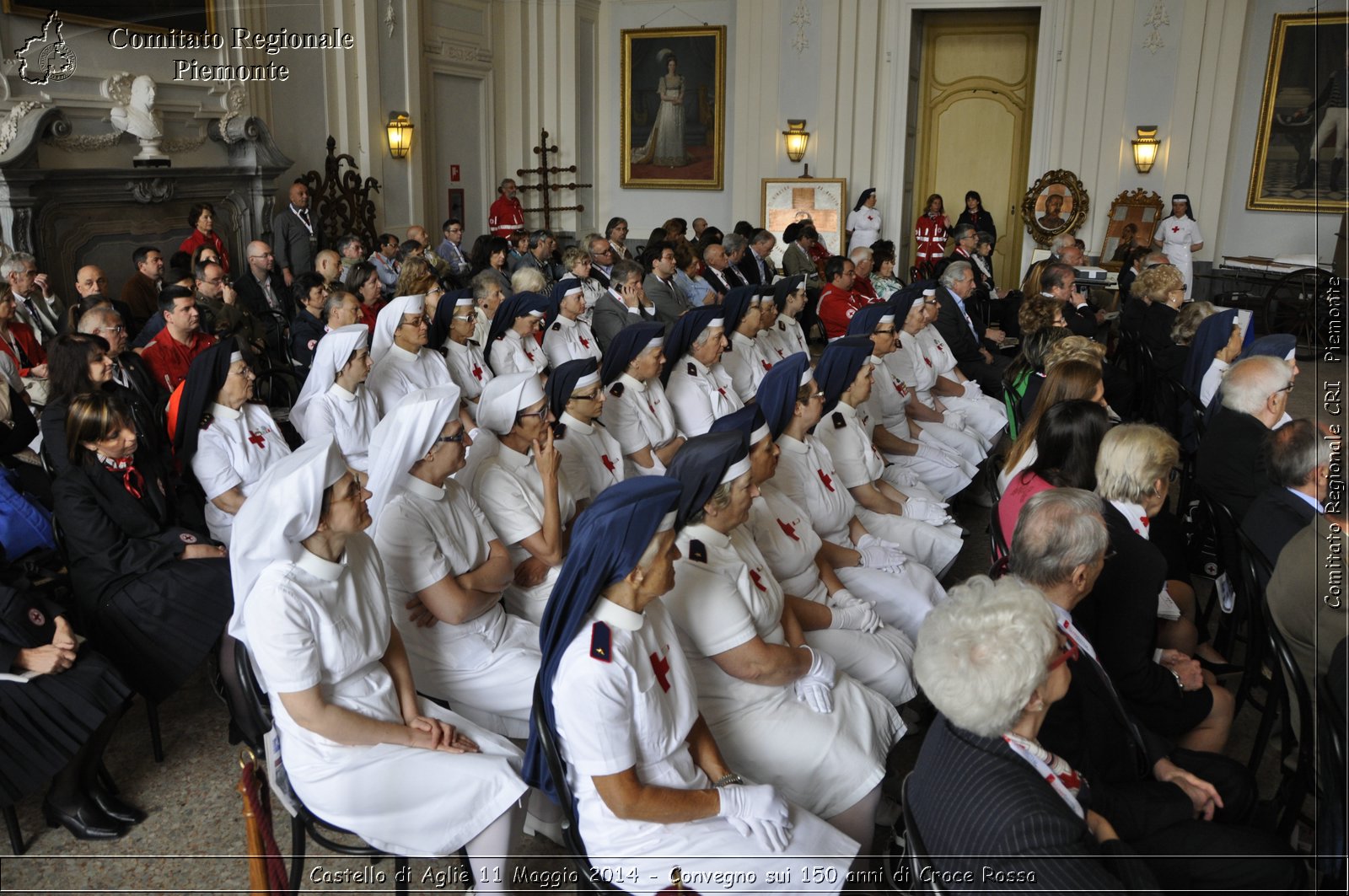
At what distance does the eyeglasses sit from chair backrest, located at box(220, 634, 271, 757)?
212 cm

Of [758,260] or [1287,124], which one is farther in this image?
[1287,124]

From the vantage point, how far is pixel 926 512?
16.5 feet

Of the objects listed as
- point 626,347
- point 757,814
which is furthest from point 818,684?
point 626,347

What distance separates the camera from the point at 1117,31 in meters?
13.5

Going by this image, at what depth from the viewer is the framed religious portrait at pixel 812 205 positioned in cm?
1491

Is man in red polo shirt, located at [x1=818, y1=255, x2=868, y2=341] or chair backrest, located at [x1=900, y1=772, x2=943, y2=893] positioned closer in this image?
chair backrest, located at [x1=900, y1=772, x2=943, y2=893]

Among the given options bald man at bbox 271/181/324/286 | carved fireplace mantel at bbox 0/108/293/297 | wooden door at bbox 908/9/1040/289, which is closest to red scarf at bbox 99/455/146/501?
carved fireplace mantel at bbox 0/108/293/297

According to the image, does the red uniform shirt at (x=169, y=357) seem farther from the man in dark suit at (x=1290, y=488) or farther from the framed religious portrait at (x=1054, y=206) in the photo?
the framed religious portrait at (x=1054, y=206)

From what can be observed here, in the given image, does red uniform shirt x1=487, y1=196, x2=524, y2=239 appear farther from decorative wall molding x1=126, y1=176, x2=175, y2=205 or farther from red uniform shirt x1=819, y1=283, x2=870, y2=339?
red uniform shirt x1=819, y1=283, x2=870, y2=339

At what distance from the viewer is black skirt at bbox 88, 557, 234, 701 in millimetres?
3660

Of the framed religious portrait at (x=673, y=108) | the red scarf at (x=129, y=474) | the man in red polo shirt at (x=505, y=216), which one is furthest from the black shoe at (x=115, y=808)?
the framed religious portrait at (x=673, y=108)

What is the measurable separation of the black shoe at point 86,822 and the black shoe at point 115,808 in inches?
0.7

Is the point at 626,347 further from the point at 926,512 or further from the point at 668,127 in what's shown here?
the point at 668,127

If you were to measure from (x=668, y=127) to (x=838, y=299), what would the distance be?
7.96m
